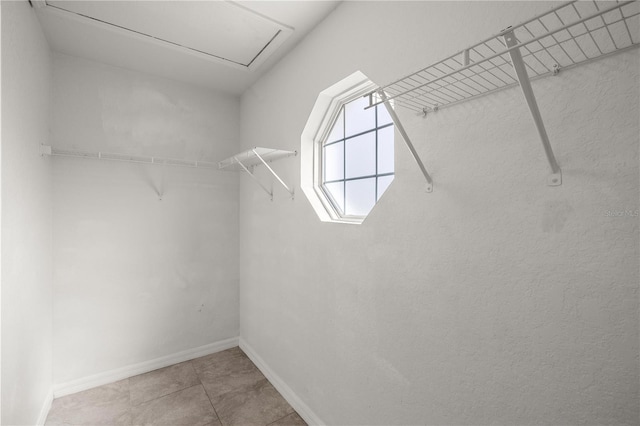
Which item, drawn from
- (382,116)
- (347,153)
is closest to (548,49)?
(382,116)

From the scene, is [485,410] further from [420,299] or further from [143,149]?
[143,149]

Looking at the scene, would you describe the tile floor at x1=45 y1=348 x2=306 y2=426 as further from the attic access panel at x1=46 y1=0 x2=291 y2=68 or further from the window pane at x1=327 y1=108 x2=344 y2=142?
the attic access panel at x1=46 y1=0 x2=291 y2=68

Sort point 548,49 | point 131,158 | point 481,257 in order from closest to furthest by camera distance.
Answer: point 548,49, point 481,257, point 131,158

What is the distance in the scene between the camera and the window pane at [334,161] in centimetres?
196

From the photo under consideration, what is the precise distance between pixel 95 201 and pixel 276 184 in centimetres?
143

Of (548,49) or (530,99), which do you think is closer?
(530,99)

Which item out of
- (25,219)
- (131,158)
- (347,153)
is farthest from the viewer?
(131,158)

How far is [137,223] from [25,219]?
91 centimetres

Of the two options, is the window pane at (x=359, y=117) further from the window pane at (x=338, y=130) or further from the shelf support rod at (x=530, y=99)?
the shelf support rod at (x=530, y=99)

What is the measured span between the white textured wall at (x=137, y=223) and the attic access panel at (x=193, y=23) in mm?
694

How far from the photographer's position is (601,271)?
0.83m

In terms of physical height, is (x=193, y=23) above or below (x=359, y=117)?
above

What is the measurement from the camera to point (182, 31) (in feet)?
6.38

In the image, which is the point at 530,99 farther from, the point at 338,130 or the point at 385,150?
the point at 338,130
